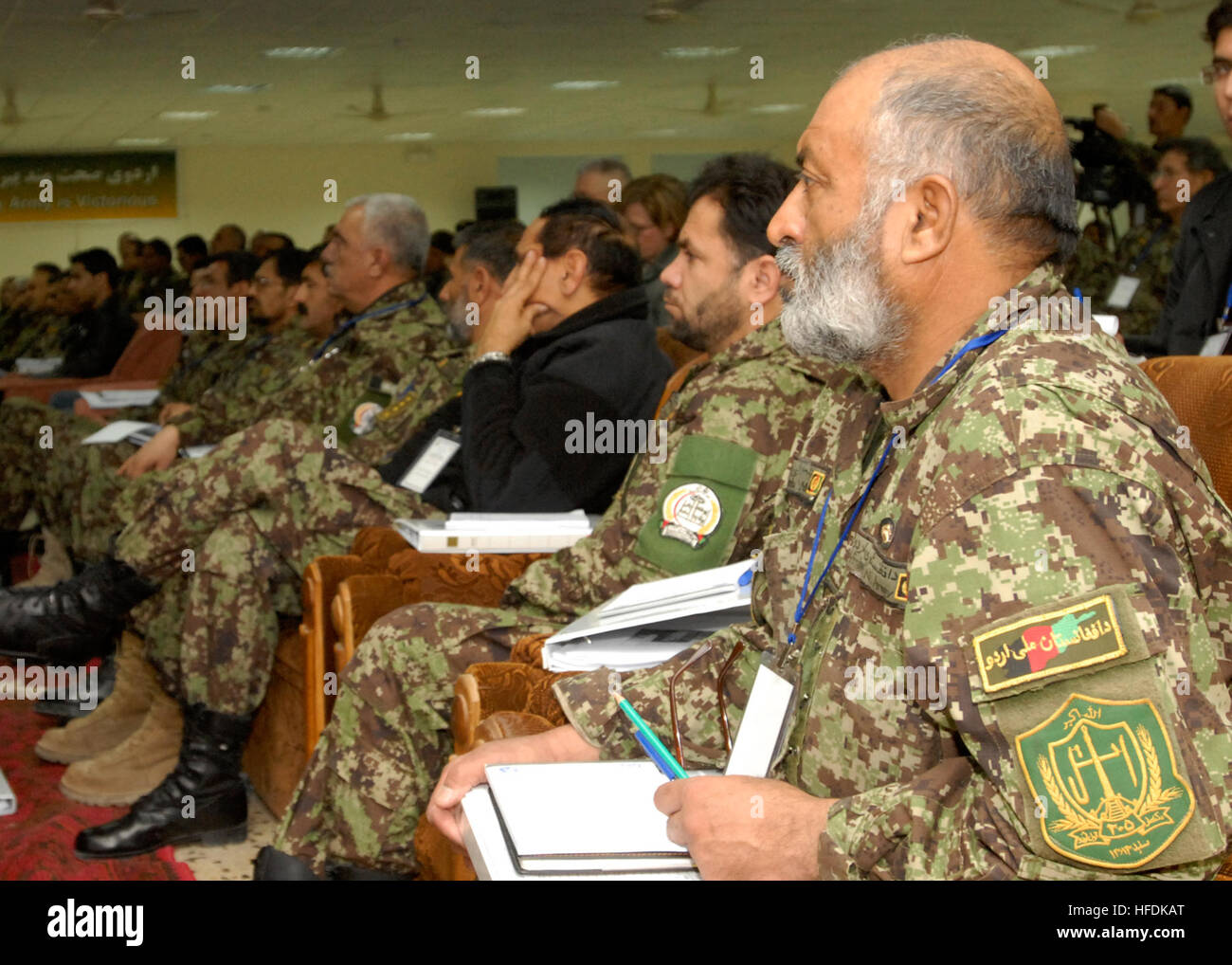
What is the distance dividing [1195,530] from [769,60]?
839 cm

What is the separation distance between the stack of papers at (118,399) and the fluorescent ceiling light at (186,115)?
18.5 ft

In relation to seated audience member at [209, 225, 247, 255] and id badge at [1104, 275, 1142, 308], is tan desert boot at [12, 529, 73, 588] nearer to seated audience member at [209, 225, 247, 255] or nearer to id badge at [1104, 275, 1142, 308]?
id badge at [1104, 275, 1142, 308]

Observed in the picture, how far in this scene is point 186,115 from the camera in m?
10.2

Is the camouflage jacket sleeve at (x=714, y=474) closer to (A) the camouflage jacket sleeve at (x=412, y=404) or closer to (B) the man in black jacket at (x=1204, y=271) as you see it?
(B) the man in black jacket at (x=1204, y=271)

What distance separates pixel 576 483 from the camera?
91.1 inches

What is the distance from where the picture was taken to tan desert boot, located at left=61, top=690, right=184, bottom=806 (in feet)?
8.95

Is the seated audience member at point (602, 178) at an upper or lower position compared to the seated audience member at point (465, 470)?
upper

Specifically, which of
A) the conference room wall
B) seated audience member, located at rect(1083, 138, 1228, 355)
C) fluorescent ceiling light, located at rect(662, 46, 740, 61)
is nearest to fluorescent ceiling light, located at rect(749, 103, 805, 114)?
the conference room wall

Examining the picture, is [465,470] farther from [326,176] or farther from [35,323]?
[326,176]

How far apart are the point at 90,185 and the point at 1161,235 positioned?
34.9 feet

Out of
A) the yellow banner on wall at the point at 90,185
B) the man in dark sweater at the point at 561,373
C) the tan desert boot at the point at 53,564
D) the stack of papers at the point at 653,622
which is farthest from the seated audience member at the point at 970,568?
the yellow banner on wall at the point at 90,185

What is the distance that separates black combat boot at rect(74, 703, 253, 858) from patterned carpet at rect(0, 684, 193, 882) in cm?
4

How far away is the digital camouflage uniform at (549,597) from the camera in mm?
1776

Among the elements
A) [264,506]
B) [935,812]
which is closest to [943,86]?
[935,812]
